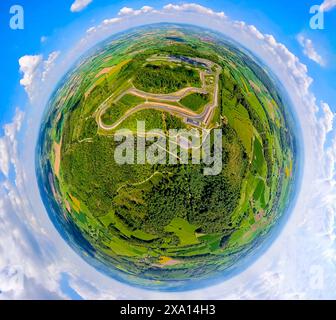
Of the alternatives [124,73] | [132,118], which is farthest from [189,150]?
[124,73]

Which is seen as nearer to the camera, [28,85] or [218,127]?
[28,85]

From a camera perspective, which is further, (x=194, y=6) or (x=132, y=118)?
(x=132, y=118)

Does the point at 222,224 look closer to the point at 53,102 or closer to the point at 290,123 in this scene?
the point at 290,123

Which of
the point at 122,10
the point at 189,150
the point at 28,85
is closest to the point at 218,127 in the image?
the point at 189,150

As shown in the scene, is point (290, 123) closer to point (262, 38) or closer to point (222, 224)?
point (262, 38)

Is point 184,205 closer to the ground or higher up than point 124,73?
closer to the ground

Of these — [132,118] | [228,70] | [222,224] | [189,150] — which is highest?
[228,70]
